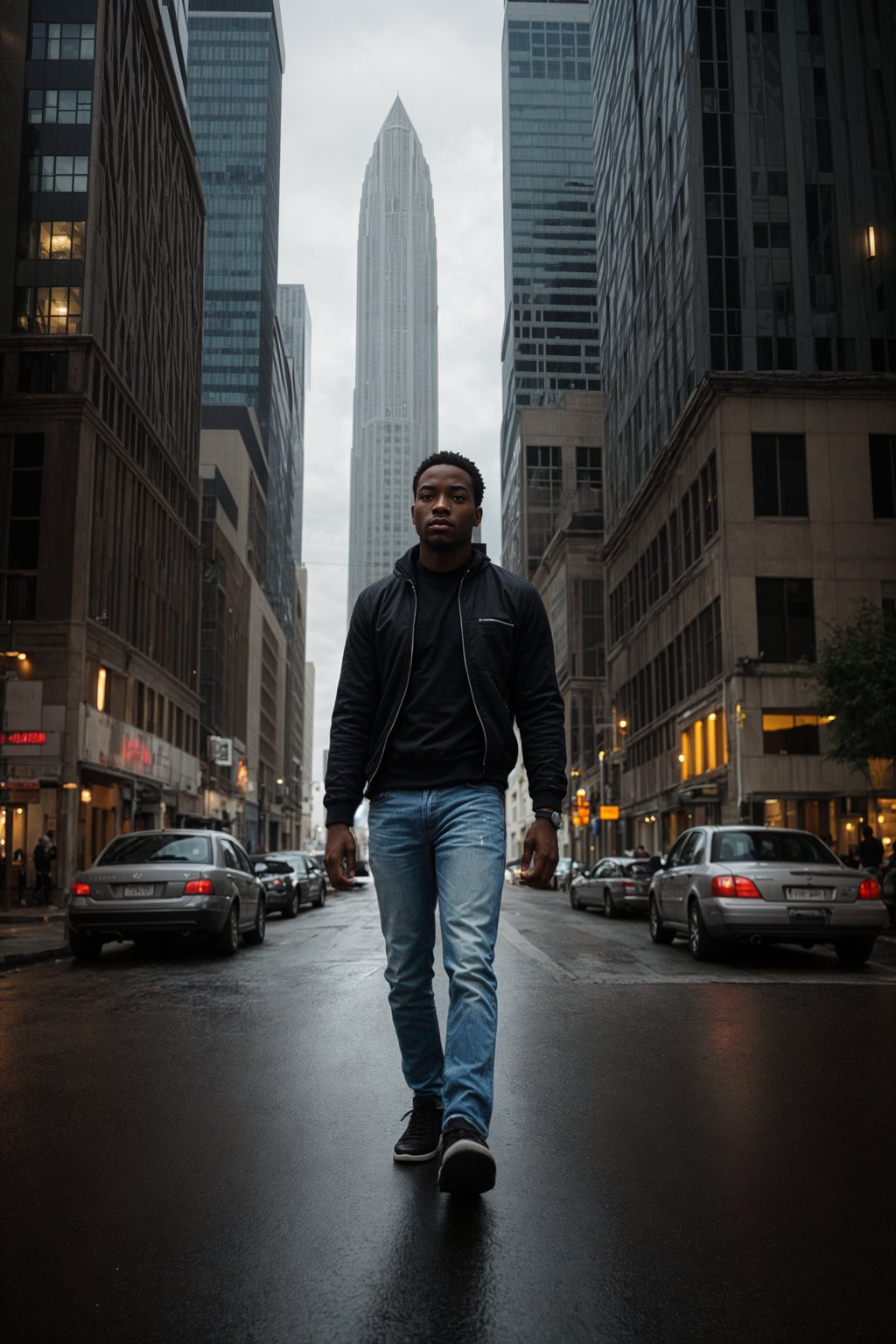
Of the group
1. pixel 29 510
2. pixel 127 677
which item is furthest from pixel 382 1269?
pixel 127 677

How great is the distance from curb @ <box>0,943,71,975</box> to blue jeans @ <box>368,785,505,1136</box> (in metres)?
9.04

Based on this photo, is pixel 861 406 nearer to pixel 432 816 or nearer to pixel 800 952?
pixel 800 952

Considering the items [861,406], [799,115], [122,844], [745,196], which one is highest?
[799,115]

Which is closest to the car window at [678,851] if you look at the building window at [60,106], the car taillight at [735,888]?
the car taillight at [735,888]

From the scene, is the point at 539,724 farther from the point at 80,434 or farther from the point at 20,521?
the point at 80,434

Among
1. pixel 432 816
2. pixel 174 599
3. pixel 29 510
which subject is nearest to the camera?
pixel 432 816

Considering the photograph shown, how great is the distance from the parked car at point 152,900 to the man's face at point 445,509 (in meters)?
9.58

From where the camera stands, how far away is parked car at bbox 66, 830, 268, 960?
42.1ft

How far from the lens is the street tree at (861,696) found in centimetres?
2373

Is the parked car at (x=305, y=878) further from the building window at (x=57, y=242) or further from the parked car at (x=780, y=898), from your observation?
the building window at (x=57, y=242)

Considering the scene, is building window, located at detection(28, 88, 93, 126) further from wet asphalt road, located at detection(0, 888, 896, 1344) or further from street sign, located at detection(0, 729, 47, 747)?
wet asphalt road, located at detection(0, 888, 896, 1344)

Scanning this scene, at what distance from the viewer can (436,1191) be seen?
3590 millimetres

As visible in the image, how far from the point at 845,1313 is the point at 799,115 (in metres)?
50.0

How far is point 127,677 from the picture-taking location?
41.0 m
